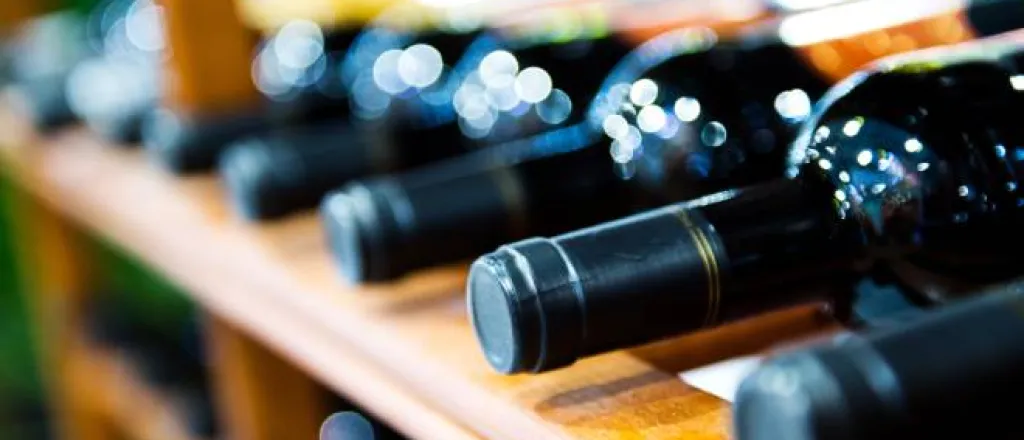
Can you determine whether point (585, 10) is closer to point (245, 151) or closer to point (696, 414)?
point (245, 151)

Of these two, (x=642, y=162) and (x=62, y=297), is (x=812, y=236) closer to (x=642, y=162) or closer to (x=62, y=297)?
(x=642, y=162)

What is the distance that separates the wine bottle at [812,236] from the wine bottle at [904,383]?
0.10 metres

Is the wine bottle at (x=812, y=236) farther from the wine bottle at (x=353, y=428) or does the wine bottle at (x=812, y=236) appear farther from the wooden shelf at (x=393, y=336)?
the wine bottle at (x=353, y=428)

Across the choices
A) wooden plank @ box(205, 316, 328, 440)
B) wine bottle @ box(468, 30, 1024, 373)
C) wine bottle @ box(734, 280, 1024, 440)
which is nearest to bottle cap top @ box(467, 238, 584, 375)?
wine bottle @ box(468, 30, 1024, 373)

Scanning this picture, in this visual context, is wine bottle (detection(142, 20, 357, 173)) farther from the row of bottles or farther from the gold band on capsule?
the gold band on capsule

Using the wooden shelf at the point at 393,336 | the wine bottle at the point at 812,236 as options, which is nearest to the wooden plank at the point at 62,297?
the wooden shelf at the point at 393,336

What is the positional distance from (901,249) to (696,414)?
0.09 meters

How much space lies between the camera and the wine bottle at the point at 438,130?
Result: 0.68 meters

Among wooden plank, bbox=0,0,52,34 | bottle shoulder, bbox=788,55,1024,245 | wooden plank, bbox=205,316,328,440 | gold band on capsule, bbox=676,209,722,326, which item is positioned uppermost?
wooden plank, bbox=0,0,52,34

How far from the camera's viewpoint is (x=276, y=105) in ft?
2.78

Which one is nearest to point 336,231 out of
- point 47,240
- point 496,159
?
point 496,159

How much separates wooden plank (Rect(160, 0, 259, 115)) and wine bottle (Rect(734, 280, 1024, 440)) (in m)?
0.61

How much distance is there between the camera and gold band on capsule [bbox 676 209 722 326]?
1.42 feet

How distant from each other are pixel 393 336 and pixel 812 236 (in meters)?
0.20
